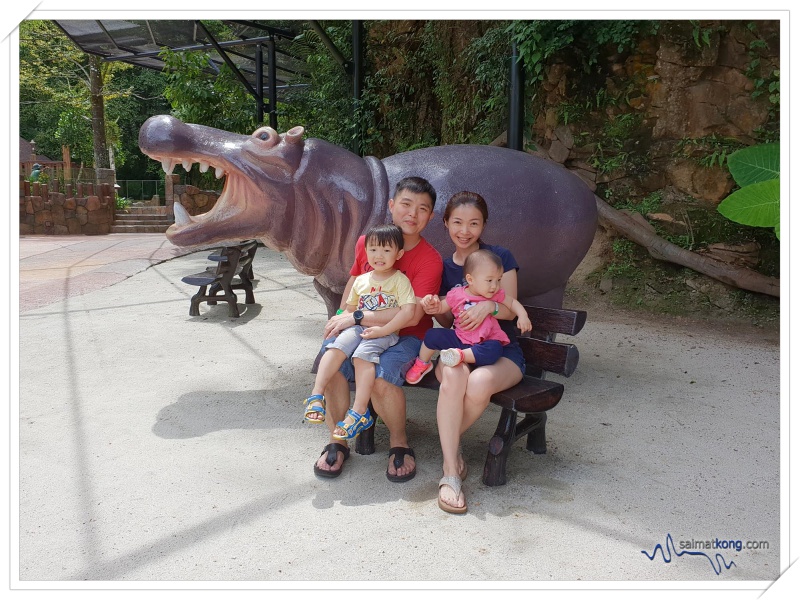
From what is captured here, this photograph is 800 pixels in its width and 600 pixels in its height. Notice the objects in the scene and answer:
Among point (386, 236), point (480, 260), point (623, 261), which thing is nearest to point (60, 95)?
point (623, 261)

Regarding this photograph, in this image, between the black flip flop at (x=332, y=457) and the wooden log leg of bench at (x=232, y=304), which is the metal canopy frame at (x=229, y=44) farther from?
the black flip flop at (x=332, y=457)

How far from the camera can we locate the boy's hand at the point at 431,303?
2.56 meters

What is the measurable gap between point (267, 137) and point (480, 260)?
1.46m

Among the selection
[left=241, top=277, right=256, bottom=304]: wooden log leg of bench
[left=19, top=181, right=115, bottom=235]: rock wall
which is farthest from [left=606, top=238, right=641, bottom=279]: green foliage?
[left=19, top=181, right=115, bottom=235]: rock wall

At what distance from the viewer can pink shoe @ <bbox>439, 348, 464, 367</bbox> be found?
2449 millimetres

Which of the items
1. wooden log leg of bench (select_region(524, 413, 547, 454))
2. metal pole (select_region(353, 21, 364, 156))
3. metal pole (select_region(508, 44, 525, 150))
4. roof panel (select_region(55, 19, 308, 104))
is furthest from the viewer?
roof panel (select_region(55, 19, 308, 104))

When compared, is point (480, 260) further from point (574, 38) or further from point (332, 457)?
point (574, 38)

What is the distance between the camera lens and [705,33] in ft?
19.1

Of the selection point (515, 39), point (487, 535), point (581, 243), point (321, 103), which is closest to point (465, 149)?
point (581, 243)

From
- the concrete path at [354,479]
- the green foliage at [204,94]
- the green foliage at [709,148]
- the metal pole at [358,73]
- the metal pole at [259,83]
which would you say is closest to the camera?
the concrete path at [354,479]

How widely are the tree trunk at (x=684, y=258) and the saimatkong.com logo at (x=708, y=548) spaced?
384 cm

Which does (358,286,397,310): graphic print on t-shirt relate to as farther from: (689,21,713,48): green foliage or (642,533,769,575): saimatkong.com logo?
(689,21,713,48): green foliage

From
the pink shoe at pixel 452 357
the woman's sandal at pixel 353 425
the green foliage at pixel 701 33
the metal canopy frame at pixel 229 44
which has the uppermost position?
the metal canopy frame at pixel 229 44

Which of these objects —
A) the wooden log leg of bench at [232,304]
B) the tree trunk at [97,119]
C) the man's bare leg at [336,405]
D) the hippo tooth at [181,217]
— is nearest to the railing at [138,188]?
the tree trunk at [97,119]
